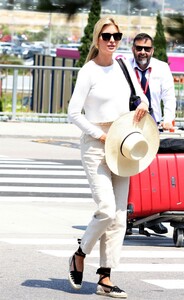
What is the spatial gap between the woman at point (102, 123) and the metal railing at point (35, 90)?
13725 millimetres


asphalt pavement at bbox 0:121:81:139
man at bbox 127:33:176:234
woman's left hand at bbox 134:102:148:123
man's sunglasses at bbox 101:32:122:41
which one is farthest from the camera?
asphalt pavement at bbox 0:121:81:139

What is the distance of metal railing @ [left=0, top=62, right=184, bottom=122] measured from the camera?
65.0 feet

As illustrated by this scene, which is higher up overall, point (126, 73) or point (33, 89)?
point (126, 73)

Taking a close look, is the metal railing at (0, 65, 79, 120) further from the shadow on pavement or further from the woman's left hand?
the woman's left hand

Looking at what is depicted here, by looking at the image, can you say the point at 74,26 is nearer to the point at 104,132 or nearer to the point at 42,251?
the point at 104,132

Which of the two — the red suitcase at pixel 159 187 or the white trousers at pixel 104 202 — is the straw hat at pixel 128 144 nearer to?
the white trousers at pixel 104 202

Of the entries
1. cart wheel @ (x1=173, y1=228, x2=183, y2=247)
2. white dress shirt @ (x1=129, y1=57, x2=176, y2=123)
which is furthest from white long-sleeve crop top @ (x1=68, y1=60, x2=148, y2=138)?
cart wheel @ (x1=173, y1=228, x2=183, y2=247)

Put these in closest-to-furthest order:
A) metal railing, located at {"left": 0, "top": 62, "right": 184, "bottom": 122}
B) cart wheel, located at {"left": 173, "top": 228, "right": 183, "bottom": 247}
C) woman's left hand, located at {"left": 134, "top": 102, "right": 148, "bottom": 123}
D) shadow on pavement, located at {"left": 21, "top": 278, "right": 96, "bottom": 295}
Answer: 1. woman's left hand, located at {"left": 134, "top": 102, "right": 148, "bottom": 123}
2. shadow on pavement, located at {"left": 21, "top": 278, "right": 96, "bottom": 295}
3. cart wheel, located at {"left": 173, "top": 228, "right": 183, "bottom": 247}
4. metal railing, located at {"left": 0, "top": 62, "right": 184, "bottom": 122}

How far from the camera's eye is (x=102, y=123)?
5.75 m

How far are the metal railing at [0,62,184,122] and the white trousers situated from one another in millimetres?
13731

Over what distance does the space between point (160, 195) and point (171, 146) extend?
0.43 m

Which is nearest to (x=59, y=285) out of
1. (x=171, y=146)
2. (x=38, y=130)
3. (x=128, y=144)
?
(x=128, y=144)

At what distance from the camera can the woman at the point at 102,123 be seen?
223 inches

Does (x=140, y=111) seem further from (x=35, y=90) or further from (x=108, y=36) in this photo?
(x=35, y=90)
